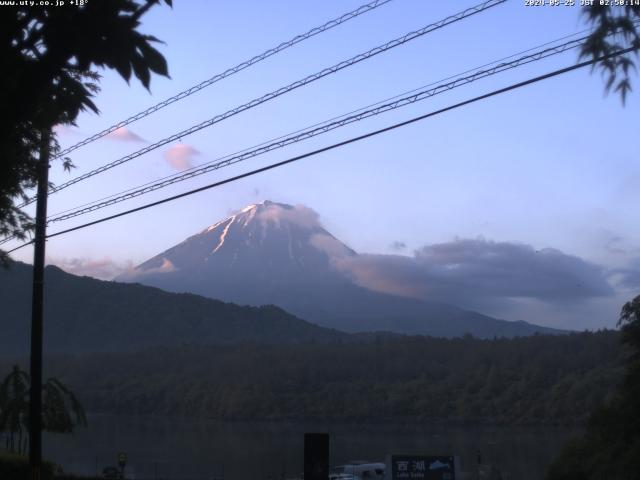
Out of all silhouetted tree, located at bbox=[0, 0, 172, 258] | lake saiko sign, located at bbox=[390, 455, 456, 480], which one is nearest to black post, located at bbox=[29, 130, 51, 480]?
silhouetted tree, located at bbox=[0, 0, 172, 258]

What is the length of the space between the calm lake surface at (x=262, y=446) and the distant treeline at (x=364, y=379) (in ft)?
28.5

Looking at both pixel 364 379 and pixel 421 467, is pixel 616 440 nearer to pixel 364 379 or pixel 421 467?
pixel 421 467

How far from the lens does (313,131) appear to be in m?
15.6

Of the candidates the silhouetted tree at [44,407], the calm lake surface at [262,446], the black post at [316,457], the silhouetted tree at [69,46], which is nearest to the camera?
the silhouetted tree at [69,46]

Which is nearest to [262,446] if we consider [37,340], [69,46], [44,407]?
[44,407]

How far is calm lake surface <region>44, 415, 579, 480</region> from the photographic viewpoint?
65500mm

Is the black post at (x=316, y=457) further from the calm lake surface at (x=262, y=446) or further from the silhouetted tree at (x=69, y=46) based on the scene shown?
the calm lake surface at (x=262, y=446)

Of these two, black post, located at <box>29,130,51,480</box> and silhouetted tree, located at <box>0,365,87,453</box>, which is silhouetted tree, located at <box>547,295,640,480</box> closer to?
silhouetted tree, located at <box>0,365,87,453</box>

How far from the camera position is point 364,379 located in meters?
146

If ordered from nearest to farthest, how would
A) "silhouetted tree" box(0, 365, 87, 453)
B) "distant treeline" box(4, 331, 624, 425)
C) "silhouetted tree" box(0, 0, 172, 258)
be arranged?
"silhouetted tree" box(0, 0, 172, 258)
"silhouetted tree" box(0, 365, 87, 453)
"distant treeline" box(4, 331, 624, 425)

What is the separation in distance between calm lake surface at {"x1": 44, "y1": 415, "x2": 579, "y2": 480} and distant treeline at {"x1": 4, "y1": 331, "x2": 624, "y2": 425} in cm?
867

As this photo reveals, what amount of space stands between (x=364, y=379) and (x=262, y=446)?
2307 inches

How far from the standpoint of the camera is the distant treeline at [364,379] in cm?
12100

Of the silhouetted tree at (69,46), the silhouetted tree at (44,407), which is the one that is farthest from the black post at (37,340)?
the silhouetted tree at (69,46)
